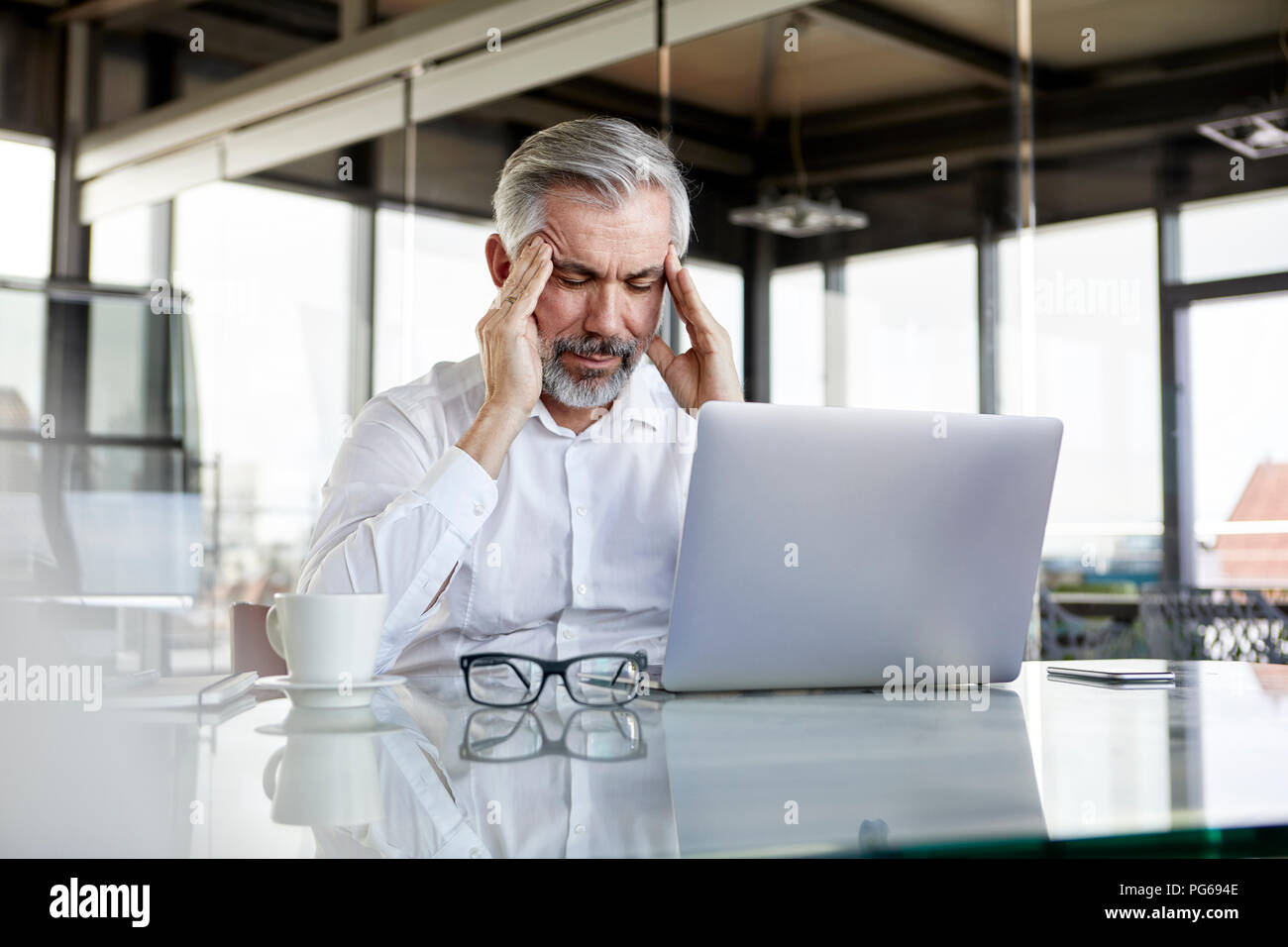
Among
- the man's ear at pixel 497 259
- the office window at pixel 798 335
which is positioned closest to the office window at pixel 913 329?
the office window at pixel 798 335

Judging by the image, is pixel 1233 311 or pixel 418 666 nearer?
pixel 418 666

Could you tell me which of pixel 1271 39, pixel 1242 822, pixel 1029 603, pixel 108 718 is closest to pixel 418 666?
pixel 108 718

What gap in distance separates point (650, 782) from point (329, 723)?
347mm

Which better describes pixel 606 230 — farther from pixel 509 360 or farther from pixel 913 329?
pixel 913 329

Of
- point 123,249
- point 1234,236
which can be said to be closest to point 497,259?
point 1234,236

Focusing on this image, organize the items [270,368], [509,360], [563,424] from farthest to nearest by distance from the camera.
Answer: [270,368] → [563,424] → [509,360]

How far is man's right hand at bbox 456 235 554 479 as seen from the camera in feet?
5.29

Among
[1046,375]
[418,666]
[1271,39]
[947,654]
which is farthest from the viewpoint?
[1046,375]

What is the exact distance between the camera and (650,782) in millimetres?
701

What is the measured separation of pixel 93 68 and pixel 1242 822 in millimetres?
6474

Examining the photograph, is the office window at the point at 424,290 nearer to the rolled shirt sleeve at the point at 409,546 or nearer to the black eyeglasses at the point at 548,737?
the rolled shirt sleeve at the point at 409,546

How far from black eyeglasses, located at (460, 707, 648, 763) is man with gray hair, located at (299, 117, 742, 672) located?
1.93 feet

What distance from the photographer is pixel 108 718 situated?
0.95 metres

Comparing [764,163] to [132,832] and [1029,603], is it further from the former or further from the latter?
[132,832]
